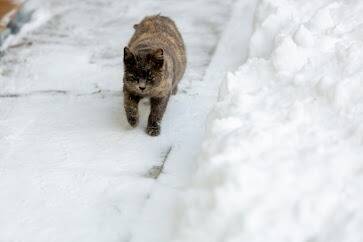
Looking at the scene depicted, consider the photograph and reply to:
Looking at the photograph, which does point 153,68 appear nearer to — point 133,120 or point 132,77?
point 132,77

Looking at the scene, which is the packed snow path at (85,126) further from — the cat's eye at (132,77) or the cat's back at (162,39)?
the cat's eye at (132,77)

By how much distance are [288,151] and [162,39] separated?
75.4 inches

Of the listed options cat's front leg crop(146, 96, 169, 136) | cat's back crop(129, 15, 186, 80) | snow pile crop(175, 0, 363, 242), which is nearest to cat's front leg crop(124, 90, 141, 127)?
cat's front leg crop(146, 96, 169, 136)

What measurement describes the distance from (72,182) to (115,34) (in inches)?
93.0

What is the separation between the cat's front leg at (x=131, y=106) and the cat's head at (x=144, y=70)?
0.33 ft

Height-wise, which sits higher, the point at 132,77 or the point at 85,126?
the point at 132,77

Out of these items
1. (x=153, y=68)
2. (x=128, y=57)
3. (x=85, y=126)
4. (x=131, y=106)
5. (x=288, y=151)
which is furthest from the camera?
(x=85, y=126)

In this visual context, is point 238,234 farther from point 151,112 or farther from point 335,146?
point 151,112

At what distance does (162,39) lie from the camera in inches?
183

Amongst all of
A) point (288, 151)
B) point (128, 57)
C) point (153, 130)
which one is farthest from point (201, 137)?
point (288, 151)

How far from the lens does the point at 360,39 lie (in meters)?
3.93

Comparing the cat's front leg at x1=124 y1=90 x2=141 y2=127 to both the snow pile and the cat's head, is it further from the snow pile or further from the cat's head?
the snow pile

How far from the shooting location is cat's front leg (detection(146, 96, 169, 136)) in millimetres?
4324

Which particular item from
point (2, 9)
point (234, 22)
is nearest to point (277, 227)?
point (234, 22)
